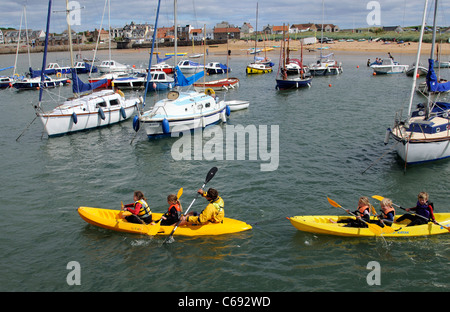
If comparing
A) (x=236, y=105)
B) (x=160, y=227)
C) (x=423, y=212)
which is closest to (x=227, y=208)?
(x=160, y=227)

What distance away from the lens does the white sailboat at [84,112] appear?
961 inches

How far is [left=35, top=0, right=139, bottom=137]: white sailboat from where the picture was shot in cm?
2442

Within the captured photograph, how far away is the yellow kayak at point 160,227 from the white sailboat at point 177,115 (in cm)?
1102

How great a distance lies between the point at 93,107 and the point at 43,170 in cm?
839

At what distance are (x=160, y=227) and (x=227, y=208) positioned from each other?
10.7 feet

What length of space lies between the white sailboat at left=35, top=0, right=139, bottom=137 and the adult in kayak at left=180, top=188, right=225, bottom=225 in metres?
15.8

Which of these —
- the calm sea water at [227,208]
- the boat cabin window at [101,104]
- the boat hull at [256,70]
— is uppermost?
the boat hull at [256,70]

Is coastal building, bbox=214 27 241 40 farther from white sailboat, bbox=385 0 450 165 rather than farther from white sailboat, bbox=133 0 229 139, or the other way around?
white sailboat, bbox=385 0 450 165

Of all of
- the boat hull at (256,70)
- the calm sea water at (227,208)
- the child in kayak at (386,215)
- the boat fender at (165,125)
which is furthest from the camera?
the boat hull at (256,70)

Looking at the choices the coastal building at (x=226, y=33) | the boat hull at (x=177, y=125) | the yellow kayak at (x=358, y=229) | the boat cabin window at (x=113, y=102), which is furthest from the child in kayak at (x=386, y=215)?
the coastal building at (x=226, y=33)

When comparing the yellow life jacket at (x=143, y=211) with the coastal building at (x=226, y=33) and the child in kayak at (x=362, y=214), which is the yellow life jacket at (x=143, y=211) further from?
the coastal building at (x=226, y=33)

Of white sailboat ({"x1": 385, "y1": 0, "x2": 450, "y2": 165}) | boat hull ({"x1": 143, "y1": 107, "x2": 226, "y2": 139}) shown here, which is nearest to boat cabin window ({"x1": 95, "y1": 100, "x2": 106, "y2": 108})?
boat hull ({"x1": 143, "y1": 107, "x2": 226, "y2": 139})

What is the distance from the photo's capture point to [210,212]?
1229 centimetres

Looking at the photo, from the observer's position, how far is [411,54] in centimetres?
8038
